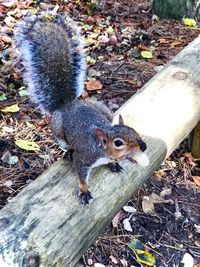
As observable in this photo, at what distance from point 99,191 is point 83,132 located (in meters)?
0.24

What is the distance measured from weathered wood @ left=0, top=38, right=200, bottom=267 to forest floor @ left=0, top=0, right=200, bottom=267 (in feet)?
1.47

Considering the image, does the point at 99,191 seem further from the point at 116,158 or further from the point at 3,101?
the point at 3,101

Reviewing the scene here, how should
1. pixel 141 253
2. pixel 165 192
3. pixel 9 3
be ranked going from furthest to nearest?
1. pixel 9 3
2. pixel 165 192
3. pixel 141 253

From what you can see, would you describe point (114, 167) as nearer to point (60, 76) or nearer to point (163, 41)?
point (60, 76)

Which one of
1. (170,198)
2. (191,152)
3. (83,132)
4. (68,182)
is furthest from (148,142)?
(191,152)

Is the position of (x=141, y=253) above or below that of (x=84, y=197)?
below

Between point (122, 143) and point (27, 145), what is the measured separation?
3.38 feet

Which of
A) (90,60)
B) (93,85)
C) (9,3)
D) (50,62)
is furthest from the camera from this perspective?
(9,3)

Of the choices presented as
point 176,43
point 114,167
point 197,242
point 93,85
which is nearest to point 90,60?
point 93,85

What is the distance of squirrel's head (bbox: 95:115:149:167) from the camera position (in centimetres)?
161

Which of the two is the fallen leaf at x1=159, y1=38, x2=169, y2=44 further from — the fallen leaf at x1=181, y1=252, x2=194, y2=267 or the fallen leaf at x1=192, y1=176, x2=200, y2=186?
the fallen leaf at x1=181, y1=252, x2=194, y2=267

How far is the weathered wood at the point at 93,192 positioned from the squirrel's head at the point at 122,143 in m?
0.17

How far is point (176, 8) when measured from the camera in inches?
163

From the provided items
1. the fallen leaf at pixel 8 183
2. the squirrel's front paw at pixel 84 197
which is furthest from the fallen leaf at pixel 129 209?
the squirrel's front paw at pixel 84 197
